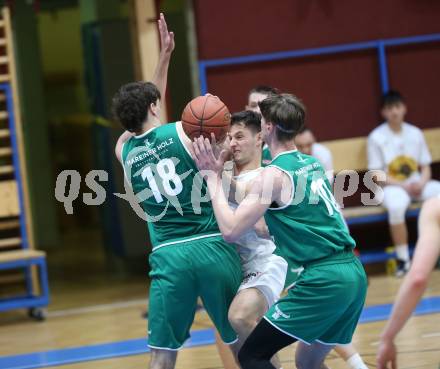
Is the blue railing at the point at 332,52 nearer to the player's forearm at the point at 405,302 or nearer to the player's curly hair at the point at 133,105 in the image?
the player's curly hair at the point at 133,105

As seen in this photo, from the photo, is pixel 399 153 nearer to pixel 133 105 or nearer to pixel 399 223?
pixel 399 223

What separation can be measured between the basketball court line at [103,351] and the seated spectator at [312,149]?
153cm

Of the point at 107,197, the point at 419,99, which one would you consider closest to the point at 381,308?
the point at 419,99

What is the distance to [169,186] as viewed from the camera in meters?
4.52

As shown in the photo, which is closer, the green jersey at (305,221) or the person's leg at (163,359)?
the green jersey at (305,221)

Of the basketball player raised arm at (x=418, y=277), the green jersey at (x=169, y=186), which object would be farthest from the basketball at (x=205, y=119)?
the basketball player raised arm at (x=418, y=277)

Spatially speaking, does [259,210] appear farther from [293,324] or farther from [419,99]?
[419,99]

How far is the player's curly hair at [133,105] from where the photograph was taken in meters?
4.52

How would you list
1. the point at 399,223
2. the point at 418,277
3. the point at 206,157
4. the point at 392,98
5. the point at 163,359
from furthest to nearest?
1. the point at 392,98
2. the point at 399,223
3. the point at 163,359
4. the point at 206,157
5. the point at 418,277

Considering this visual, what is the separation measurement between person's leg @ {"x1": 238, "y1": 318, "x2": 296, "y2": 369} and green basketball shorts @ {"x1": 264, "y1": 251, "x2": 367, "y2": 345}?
0.10 ft

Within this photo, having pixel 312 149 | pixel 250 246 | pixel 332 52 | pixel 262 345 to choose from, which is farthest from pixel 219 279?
pixel 332 52

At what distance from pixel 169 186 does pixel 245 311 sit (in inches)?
28.3

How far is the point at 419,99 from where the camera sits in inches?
374

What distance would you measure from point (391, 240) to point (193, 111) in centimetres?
547
